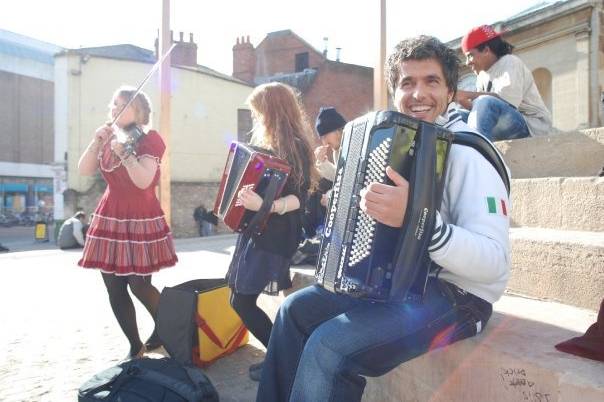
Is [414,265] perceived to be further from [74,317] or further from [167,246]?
[74,317]

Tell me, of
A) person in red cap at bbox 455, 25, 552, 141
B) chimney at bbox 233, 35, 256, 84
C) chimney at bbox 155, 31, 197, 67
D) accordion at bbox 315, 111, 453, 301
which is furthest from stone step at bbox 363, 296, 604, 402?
chimney at bbox 233, 35, 256, 84

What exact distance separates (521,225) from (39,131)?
33.4 meters

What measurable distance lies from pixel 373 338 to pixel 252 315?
1.19 metres

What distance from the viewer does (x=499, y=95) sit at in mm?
3580

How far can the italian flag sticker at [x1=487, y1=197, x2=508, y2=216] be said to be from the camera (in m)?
1.55

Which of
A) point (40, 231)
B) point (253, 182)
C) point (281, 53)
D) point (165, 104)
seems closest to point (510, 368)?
point (253, 182)

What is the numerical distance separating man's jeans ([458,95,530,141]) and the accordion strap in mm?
1743

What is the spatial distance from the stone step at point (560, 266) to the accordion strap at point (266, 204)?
1300mm

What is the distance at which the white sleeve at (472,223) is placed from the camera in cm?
147

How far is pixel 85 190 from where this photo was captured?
67.3ft

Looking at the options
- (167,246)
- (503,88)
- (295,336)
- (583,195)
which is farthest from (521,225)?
(167,246)

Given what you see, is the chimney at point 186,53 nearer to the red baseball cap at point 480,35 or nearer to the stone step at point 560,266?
the red baseball cap at point 480,35

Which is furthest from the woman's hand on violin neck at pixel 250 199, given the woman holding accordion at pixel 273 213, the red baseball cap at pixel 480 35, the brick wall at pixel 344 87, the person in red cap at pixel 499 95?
the brick wall at pixel 344 87

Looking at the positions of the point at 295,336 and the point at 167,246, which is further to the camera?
the point at 167,246
